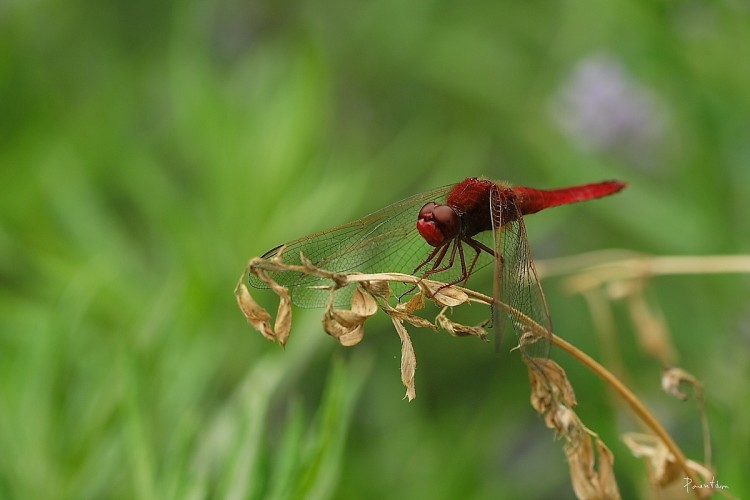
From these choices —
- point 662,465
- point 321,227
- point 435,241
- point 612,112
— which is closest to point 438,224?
point 435,241

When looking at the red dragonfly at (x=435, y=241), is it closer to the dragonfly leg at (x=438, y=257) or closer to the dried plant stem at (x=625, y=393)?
the dragonfly leg at (x=438, y=257)

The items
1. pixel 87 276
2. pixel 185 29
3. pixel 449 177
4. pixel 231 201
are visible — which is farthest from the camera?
pixel 185 29

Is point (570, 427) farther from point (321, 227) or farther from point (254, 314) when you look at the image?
point (321, 227)

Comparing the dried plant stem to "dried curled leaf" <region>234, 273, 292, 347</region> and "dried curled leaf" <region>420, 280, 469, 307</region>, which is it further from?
"dried curled leaf" <region>234, 273, 292, 347</region>

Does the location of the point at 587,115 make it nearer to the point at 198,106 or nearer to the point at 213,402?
→ the point at 198,106

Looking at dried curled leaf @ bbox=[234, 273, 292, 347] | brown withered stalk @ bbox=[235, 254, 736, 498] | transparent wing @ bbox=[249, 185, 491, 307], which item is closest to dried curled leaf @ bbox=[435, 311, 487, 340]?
brown withered stalk @ bbox=[235, 254, 736, 498]

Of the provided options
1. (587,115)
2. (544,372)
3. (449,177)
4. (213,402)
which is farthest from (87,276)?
(587,115)
